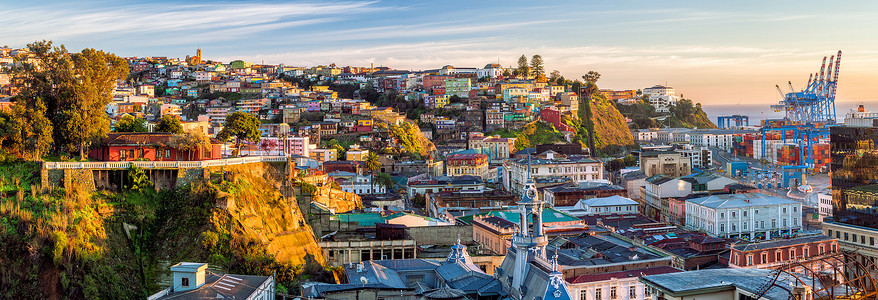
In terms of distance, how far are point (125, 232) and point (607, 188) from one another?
42431mm

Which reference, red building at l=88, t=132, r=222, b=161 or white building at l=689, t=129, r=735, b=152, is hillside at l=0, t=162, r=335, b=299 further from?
white building at l=689, t=129, r=735, b=152

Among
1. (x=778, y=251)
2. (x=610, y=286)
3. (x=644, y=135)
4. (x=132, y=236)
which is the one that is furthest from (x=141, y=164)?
(x=644, y=135)

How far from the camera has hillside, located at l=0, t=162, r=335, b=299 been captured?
2891 cm

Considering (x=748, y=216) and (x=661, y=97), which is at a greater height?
(x=661, y=97)

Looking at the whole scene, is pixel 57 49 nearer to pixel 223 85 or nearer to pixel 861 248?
pixel 861 248

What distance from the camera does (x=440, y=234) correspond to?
41.7m

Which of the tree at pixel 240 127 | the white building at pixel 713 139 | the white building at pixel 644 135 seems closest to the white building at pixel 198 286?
the tree at pixel 240 127

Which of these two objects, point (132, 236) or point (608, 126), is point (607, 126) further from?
point (132, 236)

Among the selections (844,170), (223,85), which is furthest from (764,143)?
(223,85)

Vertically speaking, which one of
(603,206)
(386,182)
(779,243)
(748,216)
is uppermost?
(386,182)

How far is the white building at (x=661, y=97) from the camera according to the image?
159m

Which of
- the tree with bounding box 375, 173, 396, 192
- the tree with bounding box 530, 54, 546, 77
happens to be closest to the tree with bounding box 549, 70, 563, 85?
the tree with bounding box 530, 54, 546, 77

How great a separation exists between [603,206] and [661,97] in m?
111

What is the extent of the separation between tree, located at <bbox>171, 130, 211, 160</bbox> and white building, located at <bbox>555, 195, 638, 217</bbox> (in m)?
31.0
